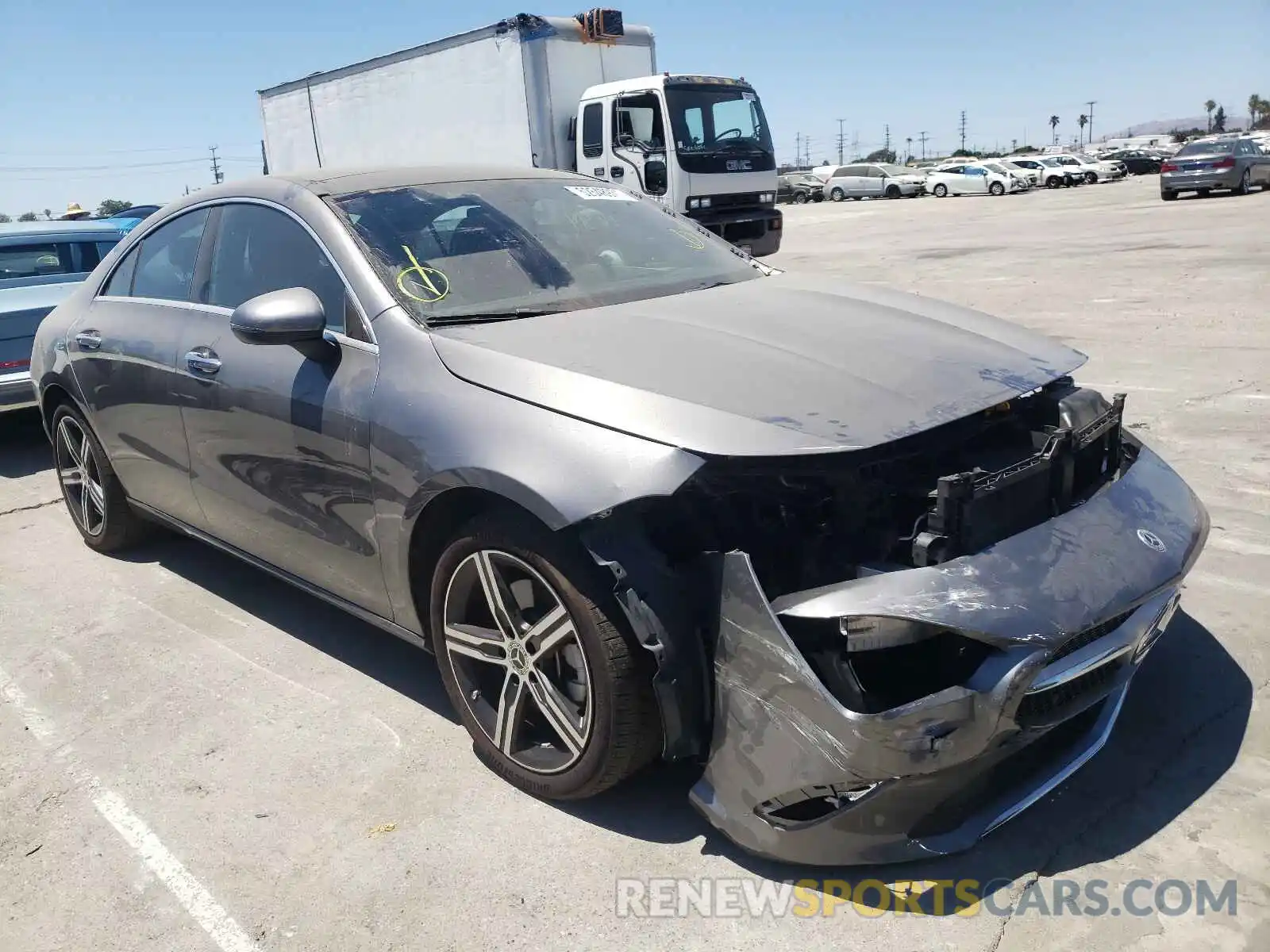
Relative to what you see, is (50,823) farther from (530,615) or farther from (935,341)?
(935,341)

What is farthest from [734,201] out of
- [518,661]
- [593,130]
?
[518,661]

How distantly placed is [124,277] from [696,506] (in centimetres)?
330

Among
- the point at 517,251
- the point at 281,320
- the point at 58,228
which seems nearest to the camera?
the point at 281,320

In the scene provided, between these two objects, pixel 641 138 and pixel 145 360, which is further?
pixel 641 138

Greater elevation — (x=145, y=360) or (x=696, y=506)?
(x=145, y=360)

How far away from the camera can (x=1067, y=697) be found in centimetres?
235

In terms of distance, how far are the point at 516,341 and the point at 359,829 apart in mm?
1401

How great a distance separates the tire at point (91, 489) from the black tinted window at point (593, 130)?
32.5 feet

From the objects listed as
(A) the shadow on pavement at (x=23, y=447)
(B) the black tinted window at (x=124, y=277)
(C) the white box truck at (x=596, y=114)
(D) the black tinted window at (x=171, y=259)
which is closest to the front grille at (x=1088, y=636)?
(D) the black tinted window at (x=171, y=259)

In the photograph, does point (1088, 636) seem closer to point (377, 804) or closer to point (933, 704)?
point (933, 704)

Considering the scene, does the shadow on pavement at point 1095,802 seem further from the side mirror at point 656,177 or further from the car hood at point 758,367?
the side mirror at point 656,177

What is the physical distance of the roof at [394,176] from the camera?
3.57 m

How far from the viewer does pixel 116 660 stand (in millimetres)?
3936

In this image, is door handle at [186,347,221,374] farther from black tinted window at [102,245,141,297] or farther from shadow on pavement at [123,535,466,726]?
shadow on pavement at [123,535,466,726]
